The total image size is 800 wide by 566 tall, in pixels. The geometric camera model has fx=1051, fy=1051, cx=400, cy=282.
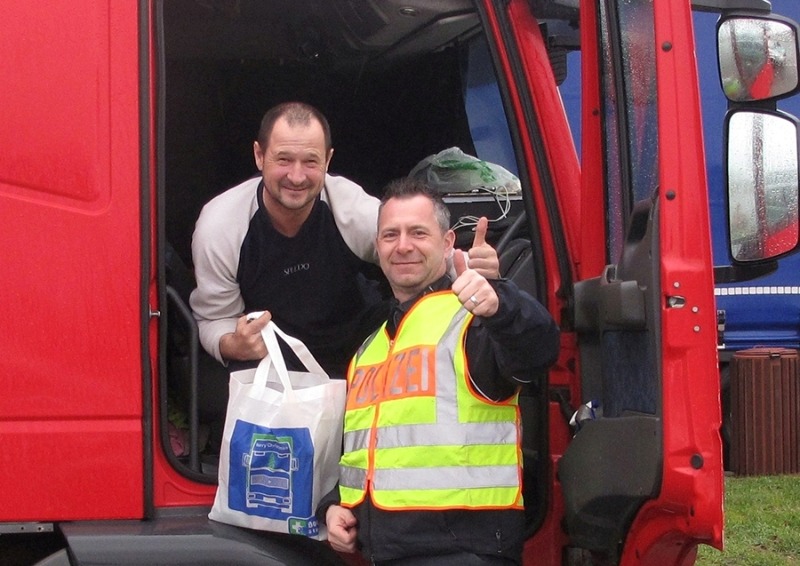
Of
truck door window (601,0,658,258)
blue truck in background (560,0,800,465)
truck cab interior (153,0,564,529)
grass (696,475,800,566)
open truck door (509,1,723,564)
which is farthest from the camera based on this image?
blue truck in background (560,0,800,465)

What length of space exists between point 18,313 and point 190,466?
54 cm

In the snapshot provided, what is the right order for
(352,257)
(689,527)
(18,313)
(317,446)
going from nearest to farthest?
(689,527)
(18,313)
(317,446)
(352,257)

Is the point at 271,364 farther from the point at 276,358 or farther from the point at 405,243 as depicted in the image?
the point at 405,243

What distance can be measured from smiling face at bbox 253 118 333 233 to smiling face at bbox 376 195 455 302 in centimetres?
25

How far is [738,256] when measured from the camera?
2184 mm

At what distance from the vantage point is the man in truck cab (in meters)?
2.57

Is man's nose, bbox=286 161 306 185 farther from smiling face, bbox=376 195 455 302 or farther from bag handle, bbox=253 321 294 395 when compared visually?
bag handle, bbox=253 321 294 395

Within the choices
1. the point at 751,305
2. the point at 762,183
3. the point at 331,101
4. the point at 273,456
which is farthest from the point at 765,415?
the point at 273,456

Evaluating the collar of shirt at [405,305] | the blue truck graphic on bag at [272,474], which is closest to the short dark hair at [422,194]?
the collar of shirt at [405,305]

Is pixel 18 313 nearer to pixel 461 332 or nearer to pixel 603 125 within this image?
pixel 461 332

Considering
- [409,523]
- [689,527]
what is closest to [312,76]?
[409,523]

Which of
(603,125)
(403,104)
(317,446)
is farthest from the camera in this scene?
(403,104)

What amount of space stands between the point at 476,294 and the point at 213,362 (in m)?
0.96

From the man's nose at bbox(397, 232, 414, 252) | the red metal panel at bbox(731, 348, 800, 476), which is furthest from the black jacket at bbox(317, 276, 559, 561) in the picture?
the red metal panel at bbox(731, 348, 800, 476)
